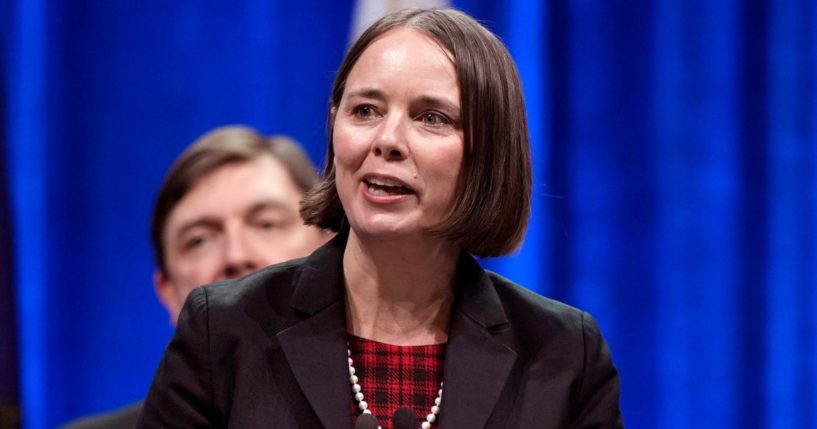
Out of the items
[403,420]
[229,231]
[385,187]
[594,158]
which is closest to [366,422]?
[403,420]

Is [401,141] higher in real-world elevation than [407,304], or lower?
higher

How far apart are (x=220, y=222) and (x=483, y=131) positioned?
40.5 inches

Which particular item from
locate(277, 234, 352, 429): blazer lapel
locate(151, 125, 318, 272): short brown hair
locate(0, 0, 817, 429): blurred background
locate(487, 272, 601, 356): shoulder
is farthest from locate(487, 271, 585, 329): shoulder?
locate(0, 0, 817, 429): blurred background

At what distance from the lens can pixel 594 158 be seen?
3100mm

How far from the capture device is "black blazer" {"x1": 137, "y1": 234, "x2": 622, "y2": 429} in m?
1.48

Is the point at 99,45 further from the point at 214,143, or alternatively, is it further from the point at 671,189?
the point at 671,189

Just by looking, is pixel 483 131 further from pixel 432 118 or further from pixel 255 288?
pixel 255 288

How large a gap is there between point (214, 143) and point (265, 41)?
0.73 meters

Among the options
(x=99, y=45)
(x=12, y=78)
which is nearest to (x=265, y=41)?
(x=99, y=45)

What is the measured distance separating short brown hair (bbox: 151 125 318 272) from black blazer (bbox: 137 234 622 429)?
0.89 m

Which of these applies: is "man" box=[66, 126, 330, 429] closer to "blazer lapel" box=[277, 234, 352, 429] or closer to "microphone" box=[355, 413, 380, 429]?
"blazer lapel" box=[277, 234, 352, 429]

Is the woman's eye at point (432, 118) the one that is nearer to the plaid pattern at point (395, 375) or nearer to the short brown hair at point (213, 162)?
the plaid pattern at point (395, 375)

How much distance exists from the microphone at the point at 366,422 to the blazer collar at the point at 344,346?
21mm

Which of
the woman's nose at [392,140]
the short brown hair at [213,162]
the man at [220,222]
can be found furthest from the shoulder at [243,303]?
the short brown hair at [213,162]
